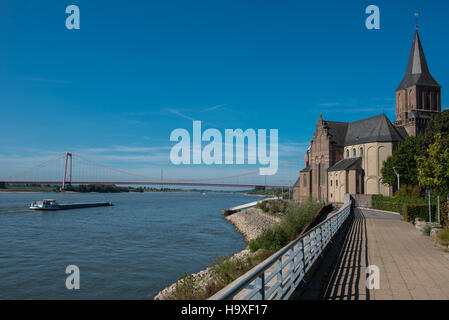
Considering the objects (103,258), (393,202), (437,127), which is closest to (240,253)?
(103,258)

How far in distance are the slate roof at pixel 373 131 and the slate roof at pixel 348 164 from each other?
3575mm

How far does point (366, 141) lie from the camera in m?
57.9

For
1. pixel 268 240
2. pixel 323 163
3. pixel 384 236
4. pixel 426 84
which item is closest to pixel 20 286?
pixel 268 240

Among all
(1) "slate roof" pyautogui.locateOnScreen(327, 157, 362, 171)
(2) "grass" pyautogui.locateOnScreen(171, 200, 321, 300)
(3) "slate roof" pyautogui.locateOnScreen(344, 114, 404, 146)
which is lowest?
(2) "grass" pyautogui.locateOnScreen(171, 200, 321, 300)

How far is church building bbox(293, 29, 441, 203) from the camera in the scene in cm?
5562

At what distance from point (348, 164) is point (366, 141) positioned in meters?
5.05

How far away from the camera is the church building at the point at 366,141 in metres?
55.6

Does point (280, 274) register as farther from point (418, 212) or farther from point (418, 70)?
point (418, 70)

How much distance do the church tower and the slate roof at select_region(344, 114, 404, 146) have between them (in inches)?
258

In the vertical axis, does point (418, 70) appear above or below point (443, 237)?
above

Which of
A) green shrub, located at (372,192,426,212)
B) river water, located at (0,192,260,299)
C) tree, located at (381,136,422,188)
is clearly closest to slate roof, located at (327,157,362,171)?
tree, located at (381,136,422,188)

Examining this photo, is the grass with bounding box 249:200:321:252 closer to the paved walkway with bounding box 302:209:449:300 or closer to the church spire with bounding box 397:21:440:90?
the paved walkway with bounding box 302:209:449:300

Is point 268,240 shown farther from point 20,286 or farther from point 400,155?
point 400,155

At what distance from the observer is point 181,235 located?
97.2 feet
